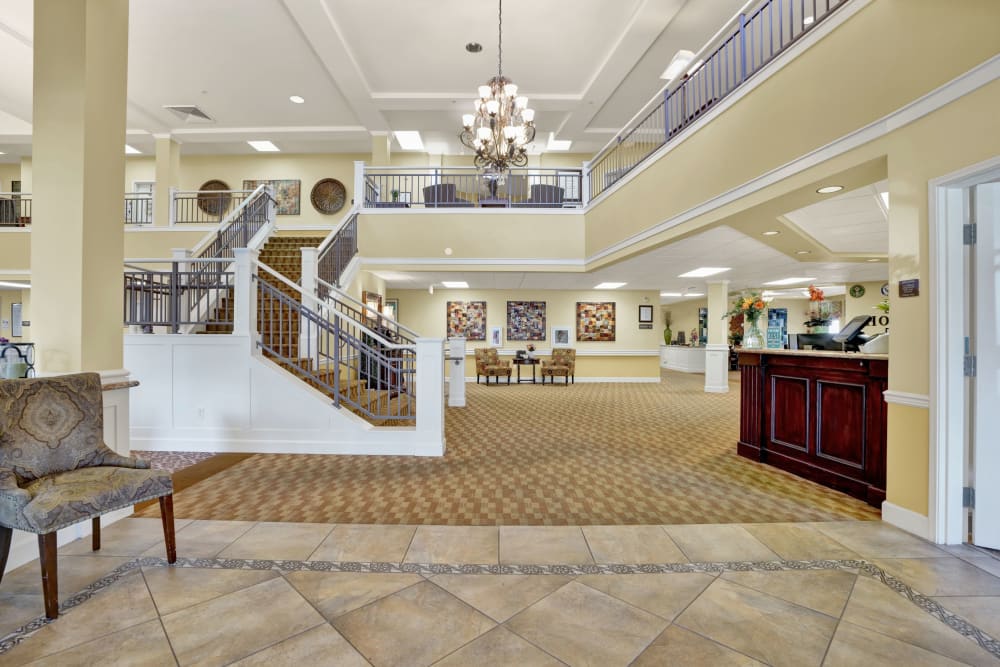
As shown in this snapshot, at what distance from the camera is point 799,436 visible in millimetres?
4082

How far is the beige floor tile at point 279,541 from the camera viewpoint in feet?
8.05

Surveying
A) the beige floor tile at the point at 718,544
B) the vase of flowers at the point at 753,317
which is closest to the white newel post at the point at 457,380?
the vase of flowers at the point at 753,317

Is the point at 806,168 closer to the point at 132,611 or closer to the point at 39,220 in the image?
the point at 132,611

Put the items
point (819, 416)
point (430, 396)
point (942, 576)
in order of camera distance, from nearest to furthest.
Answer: point (942, 576) < point (819, 416) < point (430, 396)

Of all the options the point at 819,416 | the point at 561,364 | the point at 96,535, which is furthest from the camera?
the point at 561,364

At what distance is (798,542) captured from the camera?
2.66 metres

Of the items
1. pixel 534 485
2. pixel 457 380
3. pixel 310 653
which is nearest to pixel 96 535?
pixel 310 653

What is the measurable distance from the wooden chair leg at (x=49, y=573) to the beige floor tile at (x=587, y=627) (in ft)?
6.21

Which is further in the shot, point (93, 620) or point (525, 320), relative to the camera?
point (525, 320)

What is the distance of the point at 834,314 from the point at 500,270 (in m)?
11.9

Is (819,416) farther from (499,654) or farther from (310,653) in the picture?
(310,653)

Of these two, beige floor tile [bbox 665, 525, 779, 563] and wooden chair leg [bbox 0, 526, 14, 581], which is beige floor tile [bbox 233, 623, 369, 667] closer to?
wooden chair leg [bbox 0, 526, 14, 581]

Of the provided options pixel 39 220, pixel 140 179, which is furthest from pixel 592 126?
pixel 140 179

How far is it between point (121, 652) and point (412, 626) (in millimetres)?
1070
